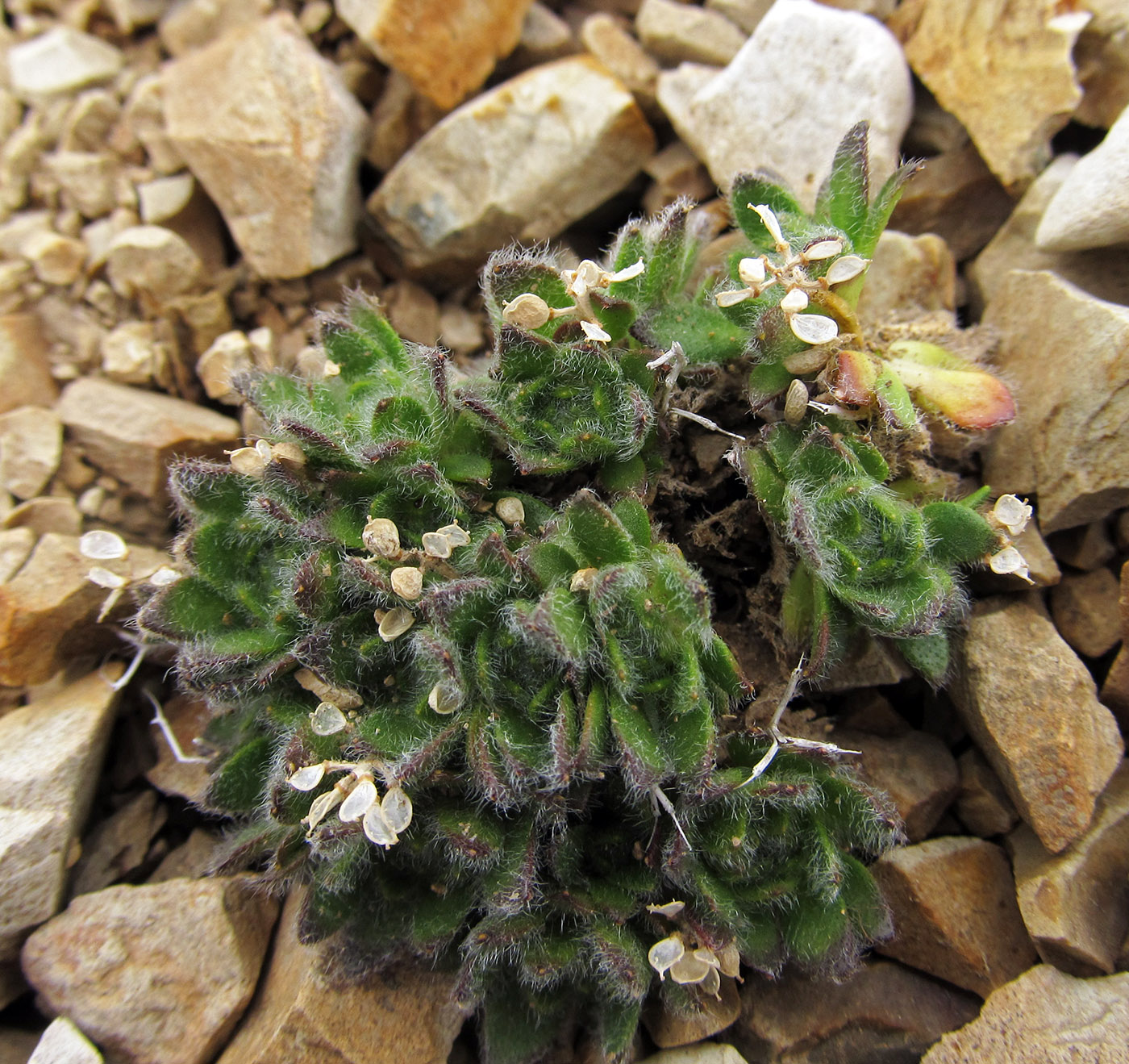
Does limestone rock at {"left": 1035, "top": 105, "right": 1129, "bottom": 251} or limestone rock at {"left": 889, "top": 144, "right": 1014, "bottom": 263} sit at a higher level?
limestone rock at {"left": 1035, "top": 105, "right": 1129, "bottom": 251}

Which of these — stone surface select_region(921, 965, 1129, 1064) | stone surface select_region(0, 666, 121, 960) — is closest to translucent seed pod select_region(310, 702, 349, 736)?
stone surface select_region(0, 666, 121, 960)

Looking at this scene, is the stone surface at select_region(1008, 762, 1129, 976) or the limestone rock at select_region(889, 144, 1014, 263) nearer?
the stone surface at select_region(1008, 762, 1129, 976)

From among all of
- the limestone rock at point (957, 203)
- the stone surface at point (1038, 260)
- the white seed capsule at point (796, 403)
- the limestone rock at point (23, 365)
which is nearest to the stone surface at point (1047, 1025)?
the white seed capsule at point (796, 403)

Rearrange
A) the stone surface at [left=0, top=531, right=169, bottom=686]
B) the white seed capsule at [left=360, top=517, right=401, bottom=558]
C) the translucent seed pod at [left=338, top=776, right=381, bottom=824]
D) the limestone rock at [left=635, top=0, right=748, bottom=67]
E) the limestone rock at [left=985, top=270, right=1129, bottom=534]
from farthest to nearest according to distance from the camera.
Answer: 1. the limestone rock at [left=635, top=0, right=748, bottom=67]
2. the stone surface at [left=0, top=531, right=169, bottom=686]
3. the limestone rock at [left=985, top=270, right=1129, bottom=534]
4. the white seed capsule at [left=360, top=517, right=401, bottom=558]
5. the translucent seed pod at [left=338, top=776, right=381, bottom=824]

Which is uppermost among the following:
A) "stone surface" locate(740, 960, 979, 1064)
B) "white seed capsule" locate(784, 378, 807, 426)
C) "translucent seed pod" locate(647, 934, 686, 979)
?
"white seed capsule" locate(784, 378, 807, 426)

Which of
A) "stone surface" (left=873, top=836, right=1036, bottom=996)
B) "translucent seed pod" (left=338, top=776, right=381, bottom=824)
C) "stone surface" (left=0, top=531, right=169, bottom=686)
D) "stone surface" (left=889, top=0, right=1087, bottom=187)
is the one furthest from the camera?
"stone surface" (left=889, top=0, right=1087, bottom=187)

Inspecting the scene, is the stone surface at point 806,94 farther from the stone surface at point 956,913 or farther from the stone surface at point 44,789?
the stone surface at point 44,789

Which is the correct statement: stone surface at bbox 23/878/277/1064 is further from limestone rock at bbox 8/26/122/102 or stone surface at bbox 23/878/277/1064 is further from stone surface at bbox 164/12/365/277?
limestone rock at bbox 8/26/122/102
